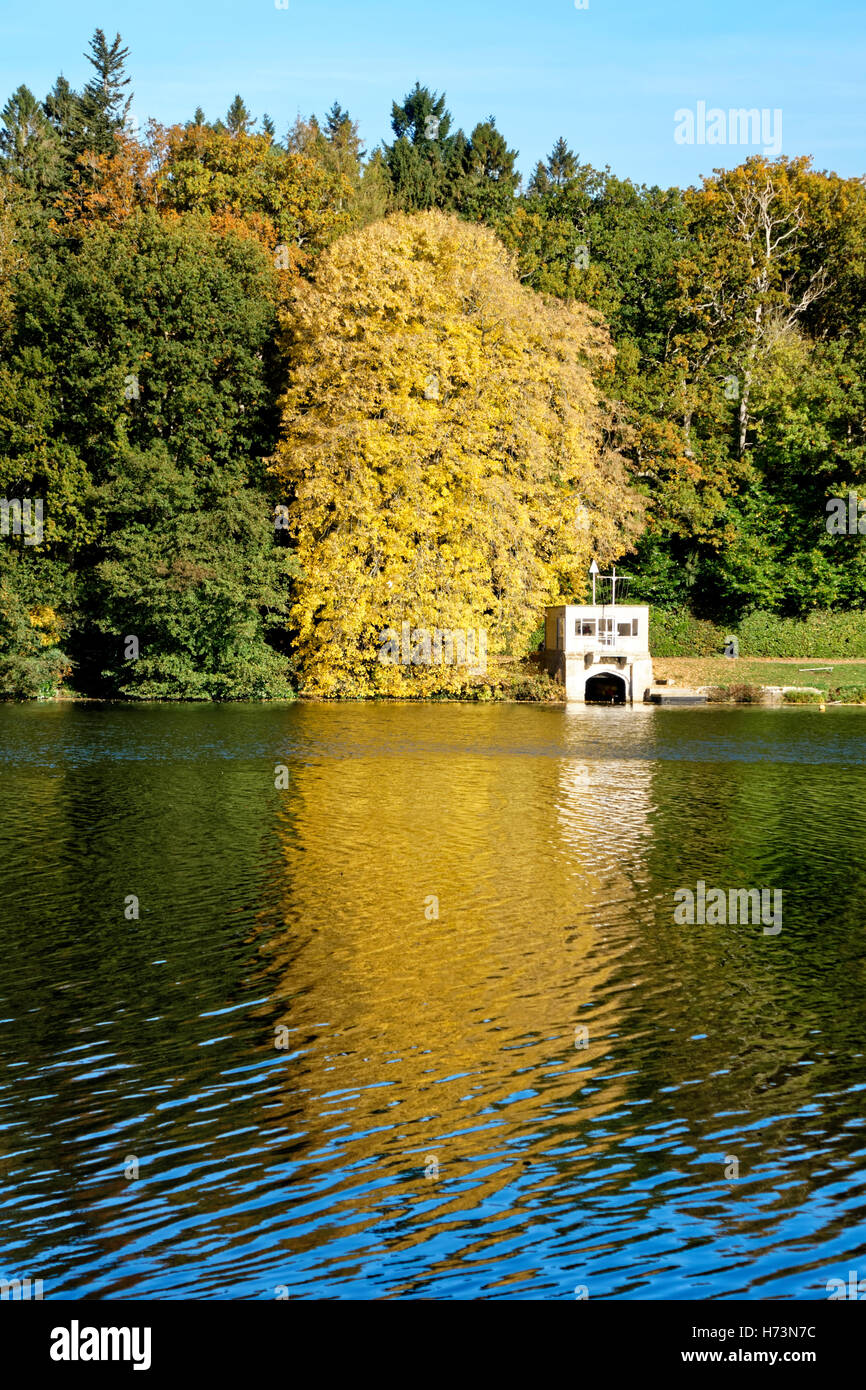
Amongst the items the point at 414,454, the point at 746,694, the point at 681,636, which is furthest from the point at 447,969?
the point at 681,636

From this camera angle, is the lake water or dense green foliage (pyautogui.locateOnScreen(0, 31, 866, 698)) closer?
the lake water

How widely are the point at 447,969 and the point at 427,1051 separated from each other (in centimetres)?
312

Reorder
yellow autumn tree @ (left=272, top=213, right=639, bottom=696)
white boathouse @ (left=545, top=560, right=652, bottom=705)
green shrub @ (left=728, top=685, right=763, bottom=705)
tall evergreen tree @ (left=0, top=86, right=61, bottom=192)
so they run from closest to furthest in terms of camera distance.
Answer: yellow autumn tree @ (left=272, top=213, right=639, bottom=696), green shrub @ (left=728, top=685, right=763, bottom=705), white boathouse @ (left=545, top=560, right=652, bottom=705), tall evergreen tree @ (left=0, top=86, right=61, bottom=192)

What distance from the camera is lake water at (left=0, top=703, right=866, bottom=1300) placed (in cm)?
919

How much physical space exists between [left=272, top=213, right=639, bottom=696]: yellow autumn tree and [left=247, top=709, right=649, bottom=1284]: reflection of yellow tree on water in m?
24.4

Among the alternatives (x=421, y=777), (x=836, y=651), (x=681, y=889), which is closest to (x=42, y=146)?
(x=836, y=651)

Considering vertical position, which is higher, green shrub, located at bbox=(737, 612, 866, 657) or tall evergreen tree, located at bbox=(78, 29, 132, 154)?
tall evergreen tree, located at bbox=(78, 29, 132, 154)

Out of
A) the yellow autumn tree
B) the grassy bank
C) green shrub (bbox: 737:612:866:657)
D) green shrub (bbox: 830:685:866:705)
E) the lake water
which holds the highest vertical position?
the yellow autumn tree

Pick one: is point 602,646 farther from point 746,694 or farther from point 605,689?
point 746,694

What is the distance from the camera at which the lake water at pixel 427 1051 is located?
9.19 meters

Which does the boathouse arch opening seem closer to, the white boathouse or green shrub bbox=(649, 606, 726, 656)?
the white boathouse

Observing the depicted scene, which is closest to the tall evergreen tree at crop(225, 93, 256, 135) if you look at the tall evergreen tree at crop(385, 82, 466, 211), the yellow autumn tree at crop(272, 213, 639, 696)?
the tall evergreen tree at crop(385, 82, 466, 211)

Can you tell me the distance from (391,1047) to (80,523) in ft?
155

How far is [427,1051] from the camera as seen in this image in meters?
13.2
